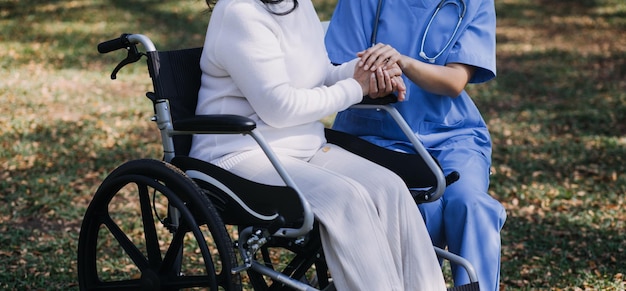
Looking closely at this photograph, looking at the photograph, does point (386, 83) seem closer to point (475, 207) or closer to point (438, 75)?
point (438, 75)

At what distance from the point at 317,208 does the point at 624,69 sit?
8.83 m

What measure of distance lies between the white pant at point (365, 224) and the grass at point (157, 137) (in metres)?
0.61

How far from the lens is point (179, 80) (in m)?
2.75

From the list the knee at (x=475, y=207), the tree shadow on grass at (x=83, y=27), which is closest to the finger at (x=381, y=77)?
the knee at (x=475, y=207)

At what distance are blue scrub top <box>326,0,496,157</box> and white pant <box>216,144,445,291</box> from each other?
51 centimetres

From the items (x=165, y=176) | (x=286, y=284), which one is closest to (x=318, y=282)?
(x=286, y=284)

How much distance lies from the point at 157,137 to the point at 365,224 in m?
4.79

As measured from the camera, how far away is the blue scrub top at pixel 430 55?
305 centimetres

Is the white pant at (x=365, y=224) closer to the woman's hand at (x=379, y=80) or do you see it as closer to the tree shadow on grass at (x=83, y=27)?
the woman's hand at (x=379, y=80)

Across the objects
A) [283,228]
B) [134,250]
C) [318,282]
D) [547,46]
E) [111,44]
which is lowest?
[547,46]

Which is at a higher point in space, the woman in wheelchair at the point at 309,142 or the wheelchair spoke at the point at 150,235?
the woman in wheelchair at the point at 309,142

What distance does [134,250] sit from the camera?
9.18 ft

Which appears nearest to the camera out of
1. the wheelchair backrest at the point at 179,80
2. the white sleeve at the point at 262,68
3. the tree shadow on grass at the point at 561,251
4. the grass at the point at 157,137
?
the white sleeve at the point at 262,68

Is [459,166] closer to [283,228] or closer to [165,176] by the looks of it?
[283,228]
